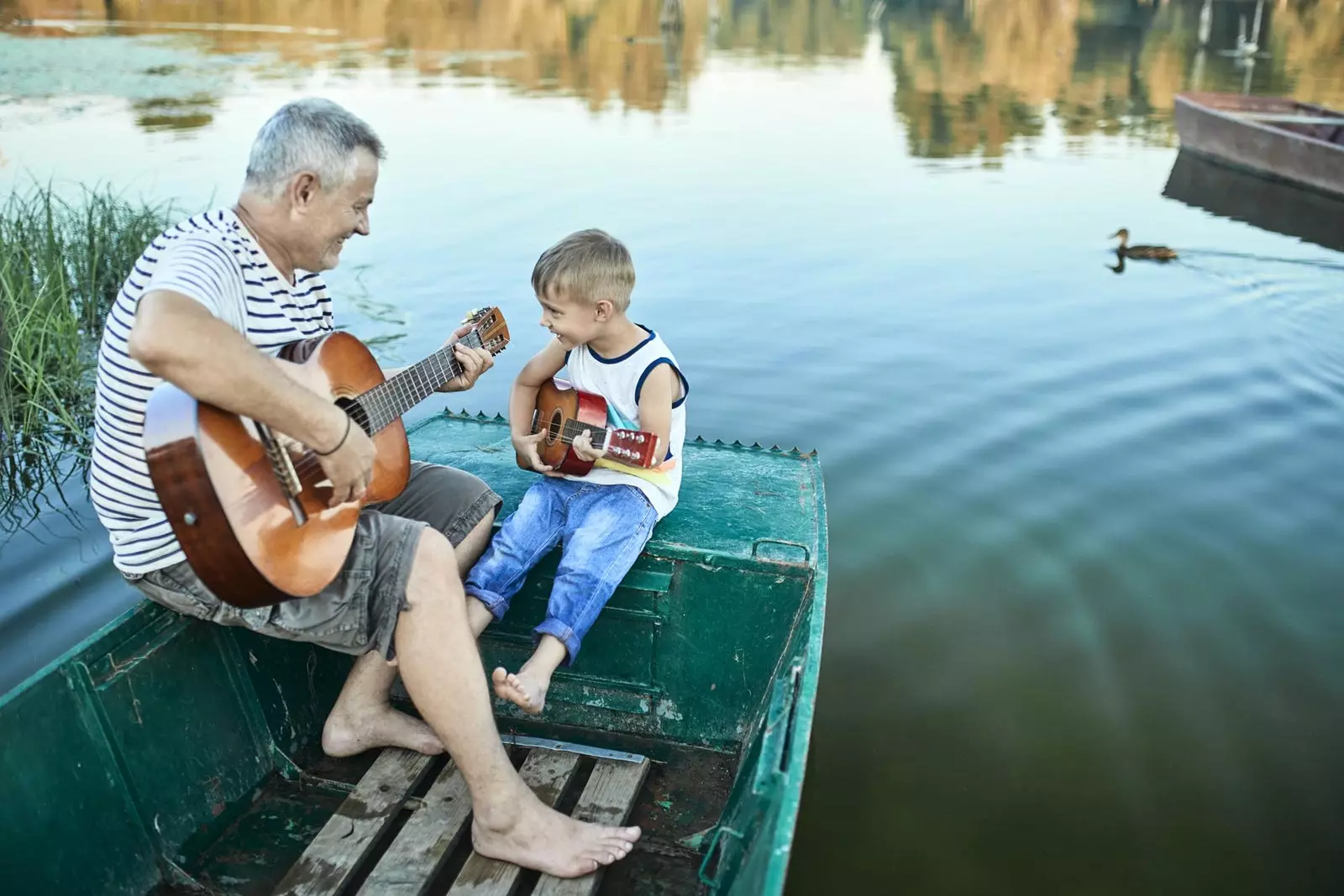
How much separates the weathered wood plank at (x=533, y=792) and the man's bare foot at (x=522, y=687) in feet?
1.00

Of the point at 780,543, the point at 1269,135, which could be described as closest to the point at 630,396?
the point at 780,543

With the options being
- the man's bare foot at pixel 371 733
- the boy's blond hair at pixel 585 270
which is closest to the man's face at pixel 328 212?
the boy's blond hair at pixel 585 270

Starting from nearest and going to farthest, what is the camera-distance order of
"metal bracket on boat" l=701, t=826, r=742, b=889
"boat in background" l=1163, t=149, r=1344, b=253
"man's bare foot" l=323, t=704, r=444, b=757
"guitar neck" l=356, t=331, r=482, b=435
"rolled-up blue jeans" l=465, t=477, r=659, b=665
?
1. "metal bracket on boat" l=701, t=826, r=742, b=889
2. "guitar neck" l=356, t=331, r=482, b=435
3. "rolled-up blue jeans" l=465, t=477, r=659, b=665
4. "man's bare foot" l=323, t=704, r=444, b=757
5. "boat in background" l=1163, t=149, r=1344, b=253

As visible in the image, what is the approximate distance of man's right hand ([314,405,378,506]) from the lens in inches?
100

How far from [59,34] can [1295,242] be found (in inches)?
875

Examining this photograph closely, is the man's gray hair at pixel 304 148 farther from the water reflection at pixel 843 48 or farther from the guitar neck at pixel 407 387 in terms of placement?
the water reflection at pixel 843 48

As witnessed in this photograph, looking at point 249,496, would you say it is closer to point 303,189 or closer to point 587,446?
point 303,189

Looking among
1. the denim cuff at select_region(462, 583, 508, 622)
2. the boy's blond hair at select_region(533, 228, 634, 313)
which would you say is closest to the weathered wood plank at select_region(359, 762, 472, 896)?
the denim cuff at select_region(462, 583, 508, 622)

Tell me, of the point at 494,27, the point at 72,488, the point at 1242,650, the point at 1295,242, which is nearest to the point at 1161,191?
the point at 1295,242

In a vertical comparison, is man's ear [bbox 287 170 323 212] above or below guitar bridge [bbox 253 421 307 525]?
above

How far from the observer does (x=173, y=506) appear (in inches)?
94.7

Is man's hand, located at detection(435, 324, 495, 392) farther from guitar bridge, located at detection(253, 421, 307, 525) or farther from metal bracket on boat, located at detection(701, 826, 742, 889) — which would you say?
metal bracket on boat, located at detection(701, 826, 742, 889)

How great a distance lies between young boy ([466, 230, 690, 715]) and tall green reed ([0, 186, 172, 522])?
12.5ft

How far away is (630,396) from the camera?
3.47 m
